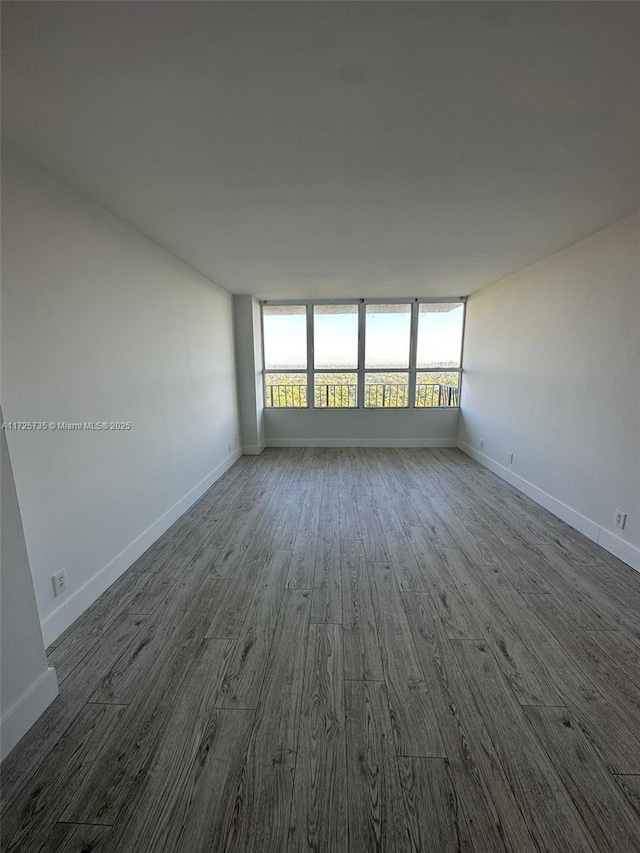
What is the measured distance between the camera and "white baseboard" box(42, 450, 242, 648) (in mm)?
1739

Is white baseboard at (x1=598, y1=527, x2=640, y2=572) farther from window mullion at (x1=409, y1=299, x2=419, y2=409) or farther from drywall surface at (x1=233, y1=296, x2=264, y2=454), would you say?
drywall surface at (x1=233, y1=296, x2=264, y2=454)

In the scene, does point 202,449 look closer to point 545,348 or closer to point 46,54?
point 46,54

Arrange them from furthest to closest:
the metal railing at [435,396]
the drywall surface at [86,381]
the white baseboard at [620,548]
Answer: the metal railing at [435,396]
the white baseboard at [620,548]
the drywall surface at [86,381]

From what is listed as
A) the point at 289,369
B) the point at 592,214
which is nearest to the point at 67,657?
the point at 592,214

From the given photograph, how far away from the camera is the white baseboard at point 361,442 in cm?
557

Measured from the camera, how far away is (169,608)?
1946mm

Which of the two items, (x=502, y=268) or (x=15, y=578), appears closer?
(x=15, y=578)

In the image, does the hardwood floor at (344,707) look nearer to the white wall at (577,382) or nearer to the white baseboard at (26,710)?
the white baseboard at (26,710)

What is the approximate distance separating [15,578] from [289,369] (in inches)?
181

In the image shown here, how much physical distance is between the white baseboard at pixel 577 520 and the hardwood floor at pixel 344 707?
3.3 inches

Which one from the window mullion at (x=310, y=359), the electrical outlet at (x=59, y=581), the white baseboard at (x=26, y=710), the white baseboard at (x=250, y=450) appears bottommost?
the white baseboard at (x=250, y=450)

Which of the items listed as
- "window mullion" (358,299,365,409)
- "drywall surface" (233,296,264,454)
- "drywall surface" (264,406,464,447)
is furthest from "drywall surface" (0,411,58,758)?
"window mullion" (358,299,365,409)

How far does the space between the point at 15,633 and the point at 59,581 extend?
618 mm

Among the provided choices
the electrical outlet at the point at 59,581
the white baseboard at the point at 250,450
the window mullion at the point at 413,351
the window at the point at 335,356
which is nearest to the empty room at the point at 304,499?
the electrical outlet at the point at 59,581
